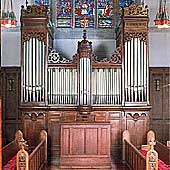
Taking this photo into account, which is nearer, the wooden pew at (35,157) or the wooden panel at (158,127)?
the wooden pew at (35,157)

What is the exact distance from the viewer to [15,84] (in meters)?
15.1

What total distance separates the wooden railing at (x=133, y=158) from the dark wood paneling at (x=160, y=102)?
3.30 meters

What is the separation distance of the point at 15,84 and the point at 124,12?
4489mm

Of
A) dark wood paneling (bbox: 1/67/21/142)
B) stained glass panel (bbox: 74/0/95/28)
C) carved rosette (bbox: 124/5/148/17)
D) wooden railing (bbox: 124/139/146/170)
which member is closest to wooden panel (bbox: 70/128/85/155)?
wooden railing (bbox: 124/139/146/170)

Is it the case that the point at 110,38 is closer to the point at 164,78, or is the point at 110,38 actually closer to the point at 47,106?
the point at 164,78

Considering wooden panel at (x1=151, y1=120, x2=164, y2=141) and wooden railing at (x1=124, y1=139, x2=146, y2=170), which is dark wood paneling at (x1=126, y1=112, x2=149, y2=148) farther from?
wooden panel at (x1=151, y1=120, x2=164, y2=141)

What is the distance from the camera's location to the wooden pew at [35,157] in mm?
7934

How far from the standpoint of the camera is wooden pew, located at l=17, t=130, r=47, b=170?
793 centimetres

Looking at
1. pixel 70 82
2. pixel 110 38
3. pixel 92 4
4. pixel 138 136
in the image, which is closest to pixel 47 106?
pixel 70 82

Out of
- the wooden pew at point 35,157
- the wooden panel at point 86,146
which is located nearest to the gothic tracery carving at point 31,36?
the wooden pew at point 35,157

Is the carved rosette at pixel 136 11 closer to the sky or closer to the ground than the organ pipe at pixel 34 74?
closer to the sky

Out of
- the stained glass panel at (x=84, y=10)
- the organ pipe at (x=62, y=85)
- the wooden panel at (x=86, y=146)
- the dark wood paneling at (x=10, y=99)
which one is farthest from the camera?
the stained glass panel at (x=84, y=10)

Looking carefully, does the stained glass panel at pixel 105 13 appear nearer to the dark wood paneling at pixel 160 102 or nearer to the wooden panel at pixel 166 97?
the dark wood paneling at pixel 160 102

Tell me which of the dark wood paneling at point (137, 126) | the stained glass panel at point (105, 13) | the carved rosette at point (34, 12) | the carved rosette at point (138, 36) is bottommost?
the dark wood paneling at point (137, 126)
